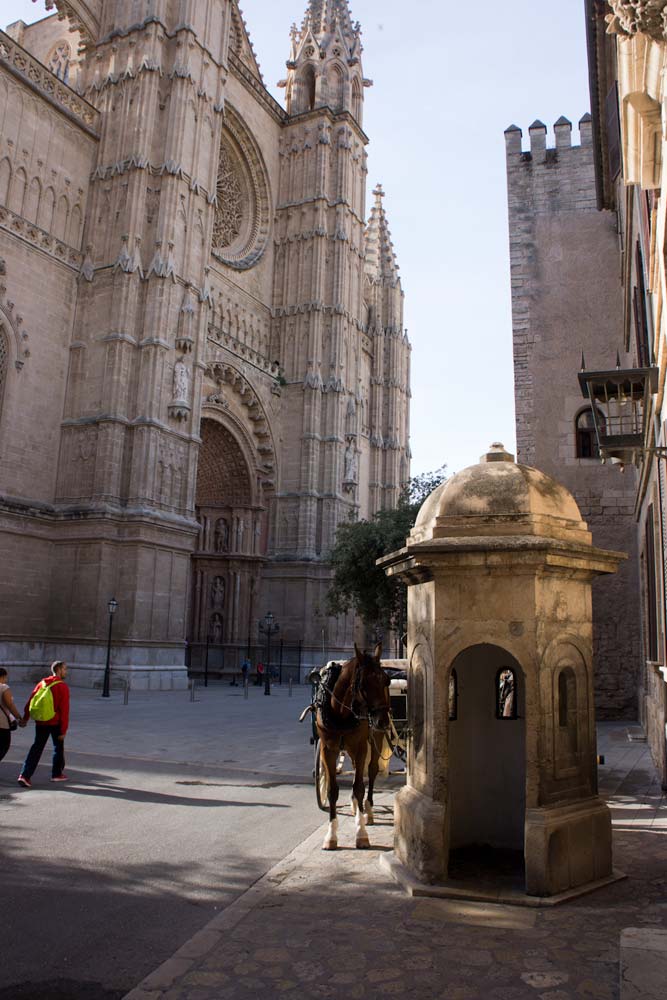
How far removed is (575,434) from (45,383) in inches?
684

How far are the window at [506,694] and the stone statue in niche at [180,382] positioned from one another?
21.7 m

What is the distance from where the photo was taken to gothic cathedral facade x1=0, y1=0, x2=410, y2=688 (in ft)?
80.8

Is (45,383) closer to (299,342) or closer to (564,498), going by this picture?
(299,342)

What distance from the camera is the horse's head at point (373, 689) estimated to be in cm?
612

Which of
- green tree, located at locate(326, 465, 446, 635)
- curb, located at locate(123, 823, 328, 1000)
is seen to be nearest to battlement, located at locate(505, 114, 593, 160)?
green tree, located at locate(326, 465, 446, 635)

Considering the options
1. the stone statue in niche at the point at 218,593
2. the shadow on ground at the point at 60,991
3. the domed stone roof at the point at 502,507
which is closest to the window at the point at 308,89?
the stone statue in niche at the point at 218,593

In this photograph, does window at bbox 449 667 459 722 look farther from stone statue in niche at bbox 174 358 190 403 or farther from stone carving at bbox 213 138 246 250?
stone carving at bbox 213 138 246 250

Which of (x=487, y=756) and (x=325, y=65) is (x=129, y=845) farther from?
(x=325, y=65)

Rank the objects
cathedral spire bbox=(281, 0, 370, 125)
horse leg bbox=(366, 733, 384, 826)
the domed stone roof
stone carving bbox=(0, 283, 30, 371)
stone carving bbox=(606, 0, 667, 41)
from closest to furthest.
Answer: stone carving bbox=(606, 0, 667, 41), the domed stone roof, horse leg bbox=(366, 733, 384, 826), stone carving bbox=(0, 283, 30, 371), cathedral spire bbox=(281, 0, 370, 125)

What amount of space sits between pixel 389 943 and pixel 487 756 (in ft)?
8.29

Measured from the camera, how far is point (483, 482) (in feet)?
19.5

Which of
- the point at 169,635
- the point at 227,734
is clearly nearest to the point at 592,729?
the point at 227,734

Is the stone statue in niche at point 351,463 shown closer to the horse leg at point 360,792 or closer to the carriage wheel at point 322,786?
the carriage wheel at point 322,786

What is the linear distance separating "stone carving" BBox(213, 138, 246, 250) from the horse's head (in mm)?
32507
